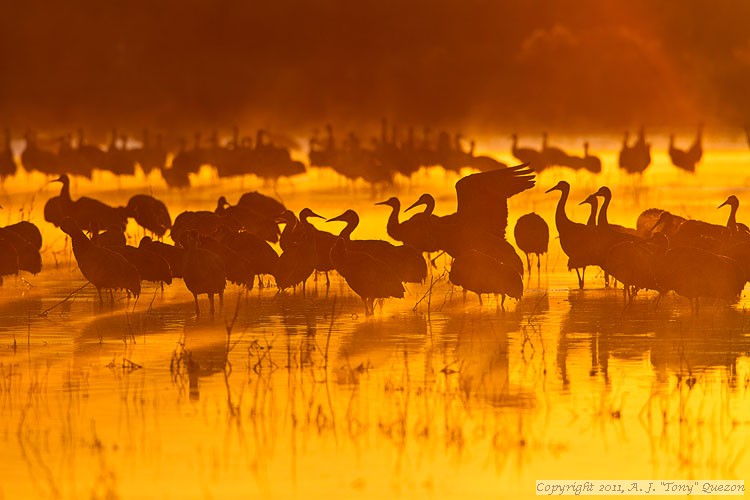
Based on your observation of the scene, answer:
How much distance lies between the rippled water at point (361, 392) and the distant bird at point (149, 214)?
3713 millimetres

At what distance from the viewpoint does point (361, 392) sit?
39.0 feet

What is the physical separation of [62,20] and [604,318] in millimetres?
59968

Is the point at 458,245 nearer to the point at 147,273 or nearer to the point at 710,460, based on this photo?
the point at 147,273

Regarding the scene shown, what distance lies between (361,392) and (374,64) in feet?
198

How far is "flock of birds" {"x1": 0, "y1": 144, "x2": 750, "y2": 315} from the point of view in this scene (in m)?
15.4

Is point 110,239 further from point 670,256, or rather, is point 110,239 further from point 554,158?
point 554,158

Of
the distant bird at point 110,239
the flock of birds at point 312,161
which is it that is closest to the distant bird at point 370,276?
the distant bird at point 110,239

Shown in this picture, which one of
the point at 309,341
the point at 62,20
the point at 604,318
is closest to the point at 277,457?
the point at 309,341

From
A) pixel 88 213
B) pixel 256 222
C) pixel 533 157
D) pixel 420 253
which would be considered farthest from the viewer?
pixel 533 157

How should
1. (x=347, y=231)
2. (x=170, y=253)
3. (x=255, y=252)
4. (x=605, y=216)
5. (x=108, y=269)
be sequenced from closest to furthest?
(x=108, y=269), (x=255, y=252), (x=170, y=253), (x=347, y=231), (x=605, y=216)

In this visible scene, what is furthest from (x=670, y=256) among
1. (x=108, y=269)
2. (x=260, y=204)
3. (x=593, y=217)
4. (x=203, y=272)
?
(x=260, y=204)

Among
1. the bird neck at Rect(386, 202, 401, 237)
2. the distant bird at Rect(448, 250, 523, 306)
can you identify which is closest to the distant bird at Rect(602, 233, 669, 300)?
the distant bird at Rect(448, 250, 523, 306)

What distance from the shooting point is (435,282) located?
1742 centimetres

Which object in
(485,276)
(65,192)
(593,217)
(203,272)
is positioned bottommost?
(485,276)
